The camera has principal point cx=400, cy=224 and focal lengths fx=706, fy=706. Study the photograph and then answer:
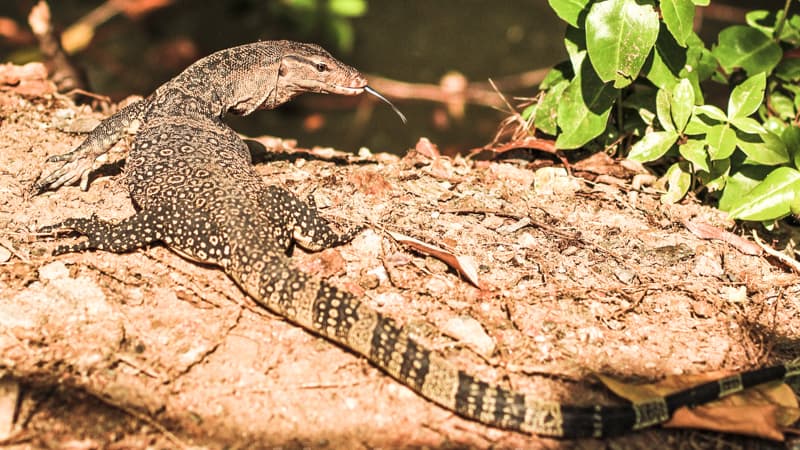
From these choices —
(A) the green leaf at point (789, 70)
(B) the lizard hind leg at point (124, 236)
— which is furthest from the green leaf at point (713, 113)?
(B) the lizard hind leg at point (124, 236)

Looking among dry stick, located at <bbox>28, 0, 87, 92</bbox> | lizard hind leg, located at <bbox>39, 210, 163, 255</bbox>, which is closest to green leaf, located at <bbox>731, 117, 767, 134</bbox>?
lizard hind leg, located at <bbox>39, 210, 163, 255</bbox>

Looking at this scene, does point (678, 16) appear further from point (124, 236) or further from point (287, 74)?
point (124, 236)

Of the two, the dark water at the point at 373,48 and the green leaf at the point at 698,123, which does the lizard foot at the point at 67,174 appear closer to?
the dark water at the point at 373,48

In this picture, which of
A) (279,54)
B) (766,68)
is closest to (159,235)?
(279,54)

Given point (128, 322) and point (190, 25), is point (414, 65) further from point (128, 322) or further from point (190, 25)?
point (128, 322)

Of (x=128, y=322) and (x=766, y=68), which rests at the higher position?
(x=766, y=68)

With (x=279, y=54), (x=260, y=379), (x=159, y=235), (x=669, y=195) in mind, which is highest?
(x=279, y=54)
